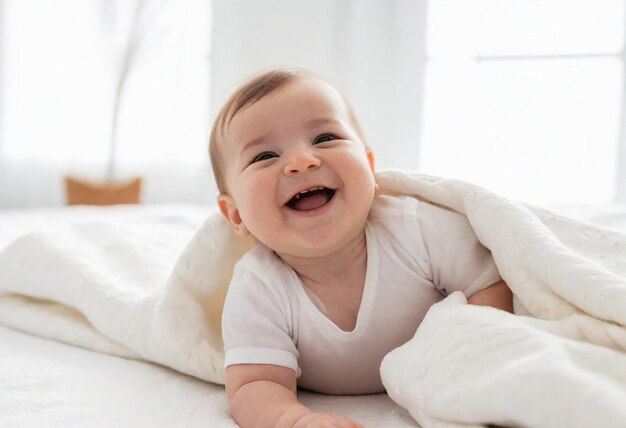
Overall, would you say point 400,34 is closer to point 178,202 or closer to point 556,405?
point 178,202

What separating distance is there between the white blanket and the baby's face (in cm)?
13

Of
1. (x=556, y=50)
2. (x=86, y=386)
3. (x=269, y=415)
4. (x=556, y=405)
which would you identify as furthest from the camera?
(x=556, y=50)

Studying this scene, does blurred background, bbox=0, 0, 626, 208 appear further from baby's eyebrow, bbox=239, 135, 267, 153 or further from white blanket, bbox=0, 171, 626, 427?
baby's eyebrow, bbox=239, 135, 267, 153

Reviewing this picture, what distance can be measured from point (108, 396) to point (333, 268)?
312 mm

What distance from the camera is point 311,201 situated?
0.89 meters

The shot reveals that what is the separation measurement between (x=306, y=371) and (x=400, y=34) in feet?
8.13

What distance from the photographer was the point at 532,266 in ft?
2.63

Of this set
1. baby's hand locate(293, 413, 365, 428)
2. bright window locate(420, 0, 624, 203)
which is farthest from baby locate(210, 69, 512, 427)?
bright window locate(420, 0, 624, 203)

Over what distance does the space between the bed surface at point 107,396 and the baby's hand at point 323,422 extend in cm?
8

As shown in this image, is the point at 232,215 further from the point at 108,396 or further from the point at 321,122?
the point at 108,396

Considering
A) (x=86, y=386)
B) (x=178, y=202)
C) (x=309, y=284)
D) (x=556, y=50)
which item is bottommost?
(x=178, y=202)

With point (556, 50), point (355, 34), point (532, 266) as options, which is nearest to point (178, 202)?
point (355, 34)

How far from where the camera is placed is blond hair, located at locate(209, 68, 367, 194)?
930mm

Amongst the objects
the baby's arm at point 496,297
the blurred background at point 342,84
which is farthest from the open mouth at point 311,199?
the blurred background at point 342,84
